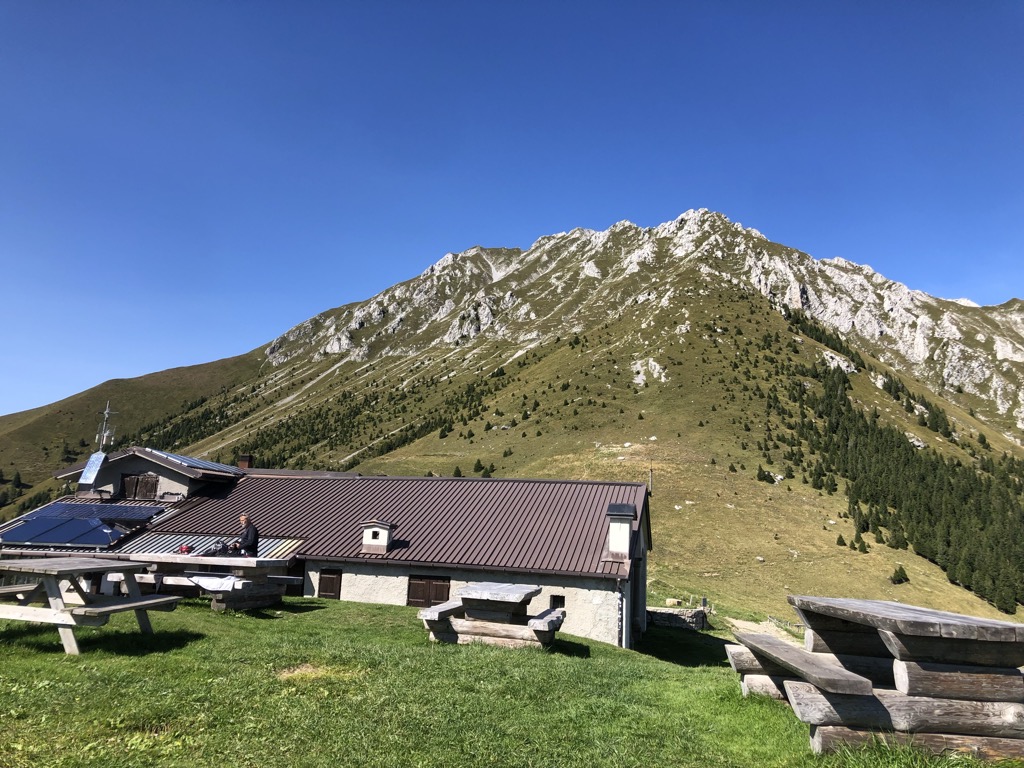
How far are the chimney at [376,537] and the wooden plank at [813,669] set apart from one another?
780 inches

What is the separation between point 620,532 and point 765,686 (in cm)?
1544

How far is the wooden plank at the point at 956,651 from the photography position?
5.86 m

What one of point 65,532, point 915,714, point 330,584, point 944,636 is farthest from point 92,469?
point 944,636

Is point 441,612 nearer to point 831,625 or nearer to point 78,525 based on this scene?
point 831,625

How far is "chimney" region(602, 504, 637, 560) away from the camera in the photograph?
2342cm

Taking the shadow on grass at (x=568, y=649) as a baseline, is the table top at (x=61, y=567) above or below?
above

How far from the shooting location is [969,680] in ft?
19.1

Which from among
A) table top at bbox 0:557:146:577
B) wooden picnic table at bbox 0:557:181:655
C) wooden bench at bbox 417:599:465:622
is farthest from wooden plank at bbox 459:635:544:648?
table top at bbox 0:557:146:577

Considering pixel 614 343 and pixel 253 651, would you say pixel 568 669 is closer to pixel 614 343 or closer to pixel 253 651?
pixel 253 651

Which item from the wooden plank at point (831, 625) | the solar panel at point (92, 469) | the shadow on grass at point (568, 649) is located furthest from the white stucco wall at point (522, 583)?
the solar panel at point (92, 469)

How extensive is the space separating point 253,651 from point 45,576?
3.60 m

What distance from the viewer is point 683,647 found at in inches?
1015

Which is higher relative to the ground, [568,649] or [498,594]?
[498,594]

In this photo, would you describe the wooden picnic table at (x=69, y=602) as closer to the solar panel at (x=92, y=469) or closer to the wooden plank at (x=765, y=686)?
the wooden plank at (x=765, y=686)
